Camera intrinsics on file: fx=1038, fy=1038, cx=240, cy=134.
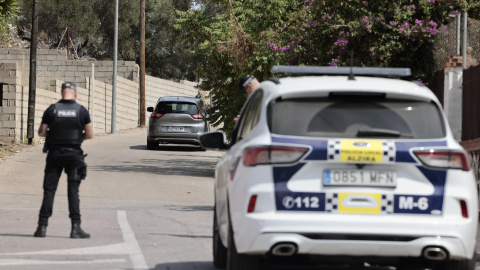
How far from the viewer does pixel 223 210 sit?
8.03m

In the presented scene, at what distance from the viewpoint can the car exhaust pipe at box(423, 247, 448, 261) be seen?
680cm

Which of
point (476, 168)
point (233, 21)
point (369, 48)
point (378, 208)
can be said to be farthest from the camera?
point (233, 21)

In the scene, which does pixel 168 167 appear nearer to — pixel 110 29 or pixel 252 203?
pixel 252 203

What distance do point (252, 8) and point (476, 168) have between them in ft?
38.1

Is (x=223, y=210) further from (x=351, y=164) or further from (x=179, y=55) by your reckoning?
(x=179, y=55)

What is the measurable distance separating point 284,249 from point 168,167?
1917 centimetres

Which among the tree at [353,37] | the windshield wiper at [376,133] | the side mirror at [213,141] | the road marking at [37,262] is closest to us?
the windshield wiper at [376,133]

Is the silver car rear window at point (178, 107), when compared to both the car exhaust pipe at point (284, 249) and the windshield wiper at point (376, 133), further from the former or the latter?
the car exhaust pipe at point (284, 249)

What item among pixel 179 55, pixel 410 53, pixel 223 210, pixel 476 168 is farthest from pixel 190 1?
pixel 223 210

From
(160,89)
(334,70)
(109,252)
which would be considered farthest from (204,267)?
(160,89)

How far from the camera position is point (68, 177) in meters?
11.8

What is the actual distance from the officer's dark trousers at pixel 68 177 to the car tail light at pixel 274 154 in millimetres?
5181

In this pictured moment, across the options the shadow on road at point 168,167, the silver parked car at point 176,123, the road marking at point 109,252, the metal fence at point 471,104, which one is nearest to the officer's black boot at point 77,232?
the road marking at point 109,252

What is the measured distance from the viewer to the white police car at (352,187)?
6.78m
